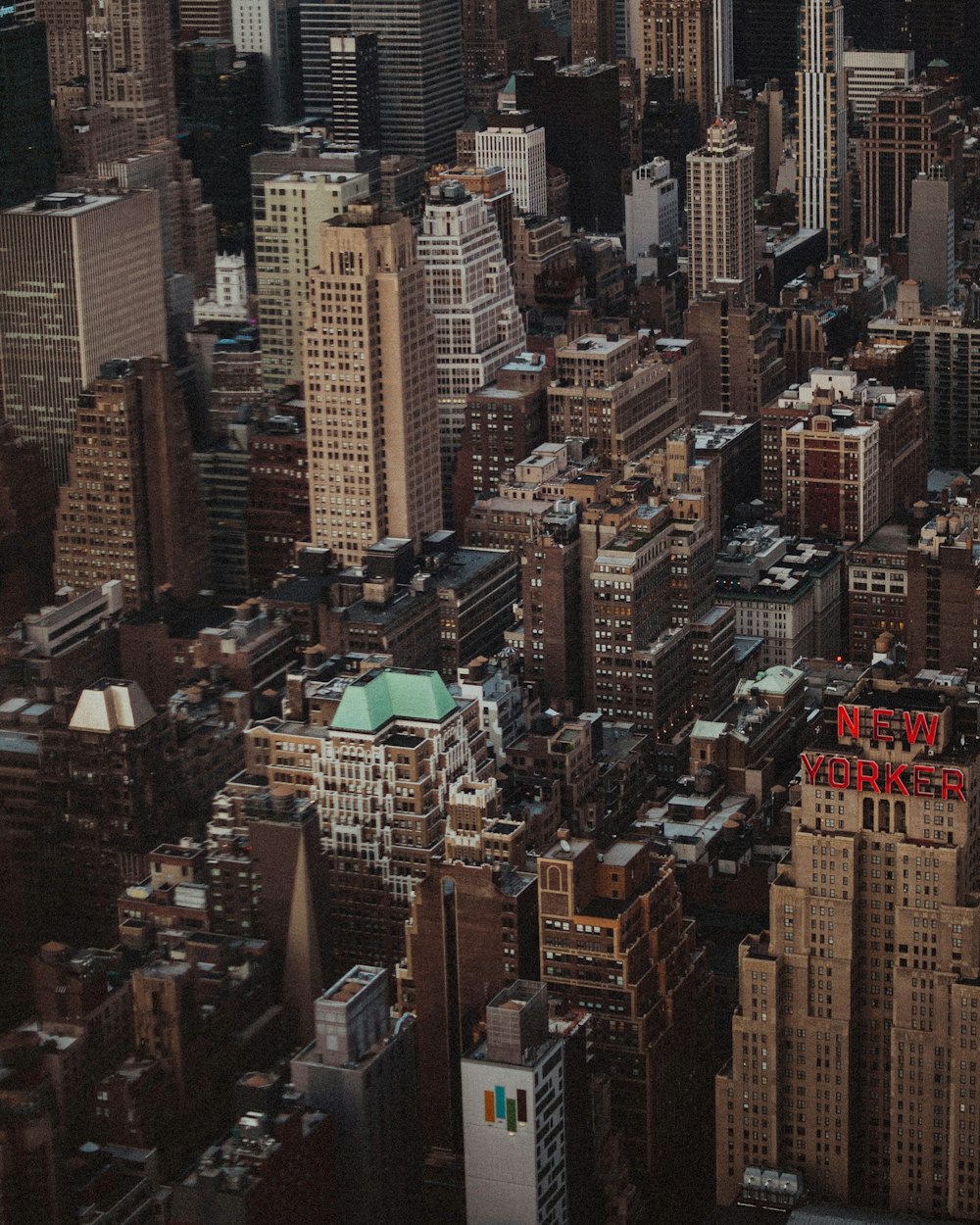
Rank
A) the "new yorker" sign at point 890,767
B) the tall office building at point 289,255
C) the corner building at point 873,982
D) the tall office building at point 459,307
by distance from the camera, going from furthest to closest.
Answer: the tall office building at point 289,255
the tall office building at point 459,307
the corner building at point 873,982
the "new yorker" sign at point 890,767

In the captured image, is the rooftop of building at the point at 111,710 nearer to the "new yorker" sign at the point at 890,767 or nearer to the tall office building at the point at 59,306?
the "new yorker" sign at the point at 890,767

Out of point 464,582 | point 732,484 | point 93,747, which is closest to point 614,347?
point 732,484

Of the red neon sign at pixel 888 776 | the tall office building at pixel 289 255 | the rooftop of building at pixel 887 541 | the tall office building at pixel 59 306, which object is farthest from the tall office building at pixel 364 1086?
the tall office building at pixel 289 255

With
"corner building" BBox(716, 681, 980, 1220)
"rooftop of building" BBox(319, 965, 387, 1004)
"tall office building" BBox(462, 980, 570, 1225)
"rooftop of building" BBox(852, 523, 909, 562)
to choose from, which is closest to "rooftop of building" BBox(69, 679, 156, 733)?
"rooftop of building" BBox(319, 965, 387, 1004)

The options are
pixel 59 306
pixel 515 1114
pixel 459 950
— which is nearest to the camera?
pixel 515 1114

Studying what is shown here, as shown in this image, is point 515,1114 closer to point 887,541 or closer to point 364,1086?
point 364,1086

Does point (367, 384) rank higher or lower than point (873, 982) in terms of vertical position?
higher

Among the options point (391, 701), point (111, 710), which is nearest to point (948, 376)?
point (391, 701)
